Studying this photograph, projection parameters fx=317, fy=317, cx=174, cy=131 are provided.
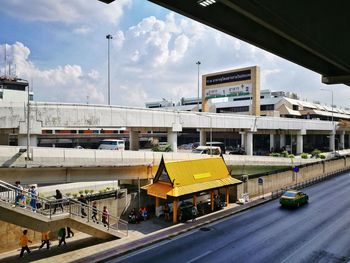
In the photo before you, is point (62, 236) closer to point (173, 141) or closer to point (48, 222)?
point (48, 222)

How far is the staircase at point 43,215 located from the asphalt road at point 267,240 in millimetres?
3155

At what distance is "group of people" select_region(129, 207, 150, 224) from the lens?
2453cm

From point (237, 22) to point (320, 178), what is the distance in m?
40.5

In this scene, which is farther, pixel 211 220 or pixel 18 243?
pixel 211 220

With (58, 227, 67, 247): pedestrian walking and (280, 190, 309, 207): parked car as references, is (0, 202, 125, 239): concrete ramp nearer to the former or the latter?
(58, 227, 67, 247): pedestrian walking

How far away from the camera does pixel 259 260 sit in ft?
57.1

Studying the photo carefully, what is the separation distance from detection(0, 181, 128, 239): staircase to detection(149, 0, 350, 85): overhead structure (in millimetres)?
13130

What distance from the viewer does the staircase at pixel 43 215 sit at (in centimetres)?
1648

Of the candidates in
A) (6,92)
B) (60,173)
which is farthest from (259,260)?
(6,92)

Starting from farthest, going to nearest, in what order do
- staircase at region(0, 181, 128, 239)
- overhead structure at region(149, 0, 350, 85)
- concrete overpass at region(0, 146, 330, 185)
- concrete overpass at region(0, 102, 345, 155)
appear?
1. concrete overpass at region(0, 102, 345, 155)
2. concrete overpass at region(0, 146, 330, 185)
3. staircase at region(0, 181, 128, 239)
4. overhead structure at region(149, 0, 350, 85)

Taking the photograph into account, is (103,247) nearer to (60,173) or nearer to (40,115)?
(60,173)

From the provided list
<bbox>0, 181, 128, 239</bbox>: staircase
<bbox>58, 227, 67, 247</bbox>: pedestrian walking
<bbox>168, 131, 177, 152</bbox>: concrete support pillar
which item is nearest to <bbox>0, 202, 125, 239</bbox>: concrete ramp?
<bbox>0, 181, 128, 239</bbox>: staircase

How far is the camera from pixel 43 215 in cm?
1753

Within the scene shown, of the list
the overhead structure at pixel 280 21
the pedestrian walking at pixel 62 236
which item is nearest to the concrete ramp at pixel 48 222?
the pedestrian walking at pixel 62 236
